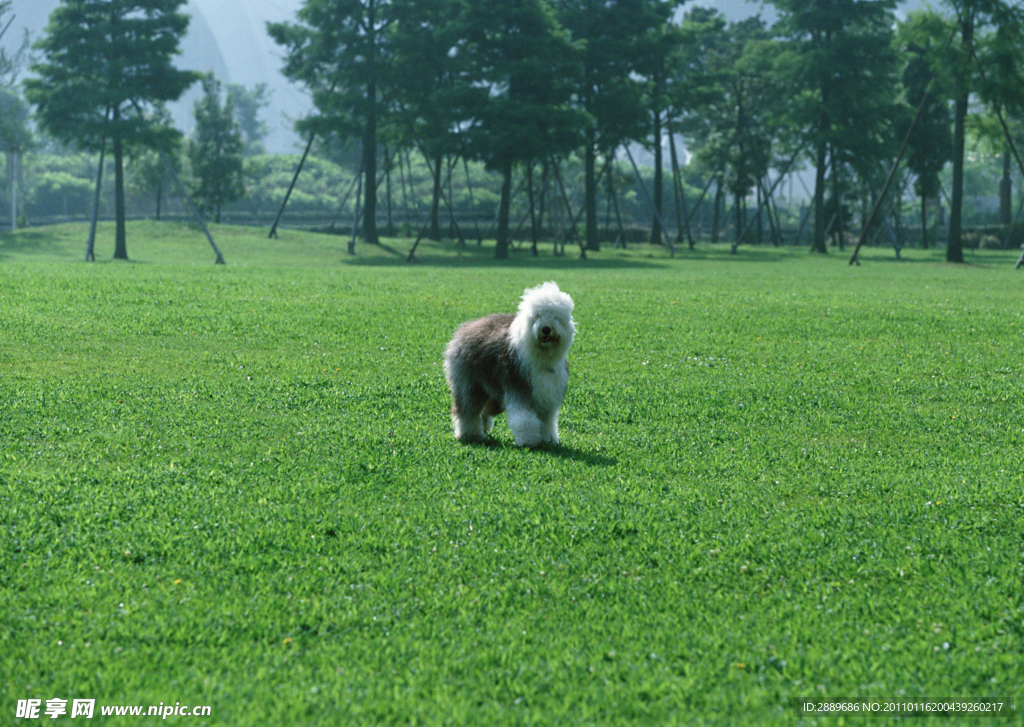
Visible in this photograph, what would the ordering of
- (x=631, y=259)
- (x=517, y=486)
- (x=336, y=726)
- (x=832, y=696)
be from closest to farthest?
(x=336, y=726)
(x=832, y=696)
(x=517, y=486)
(x=631, y=259)

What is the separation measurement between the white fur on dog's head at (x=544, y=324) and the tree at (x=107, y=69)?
122 feet

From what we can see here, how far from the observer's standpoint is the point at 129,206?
9669cm

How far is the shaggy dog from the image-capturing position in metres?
7.85

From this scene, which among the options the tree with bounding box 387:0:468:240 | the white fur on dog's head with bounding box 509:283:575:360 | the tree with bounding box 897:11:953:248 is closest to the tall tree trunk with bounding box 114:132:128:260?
the tree with bounding box 387:0:468:240

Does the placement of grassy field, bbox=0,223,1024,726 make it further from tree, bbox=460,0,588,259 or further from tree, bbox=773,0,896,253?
tree, bbox=773,0,896,253

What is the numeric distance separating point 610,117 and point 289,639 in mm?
46683

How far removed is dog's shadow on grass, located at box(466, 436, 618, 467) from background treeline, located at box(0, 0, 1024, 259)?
3461cm

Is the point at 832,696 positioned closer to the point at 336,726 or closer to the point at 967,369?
the point at 336,726

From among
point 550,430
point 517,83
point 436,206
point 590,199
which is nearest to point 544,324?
point 550,430

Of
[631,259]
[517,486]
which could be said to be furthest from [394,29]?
[517,486]

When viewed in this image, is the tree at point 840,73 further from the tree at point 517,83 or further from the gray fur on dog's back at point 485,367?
the gray fur on dog's back at point 485,367

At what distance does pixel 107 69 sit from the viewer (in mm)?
41406

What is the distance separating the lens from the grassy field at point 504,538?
4328 millimetres

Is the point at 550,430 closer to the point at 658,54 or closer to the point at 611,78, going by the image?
the point at 611,78
